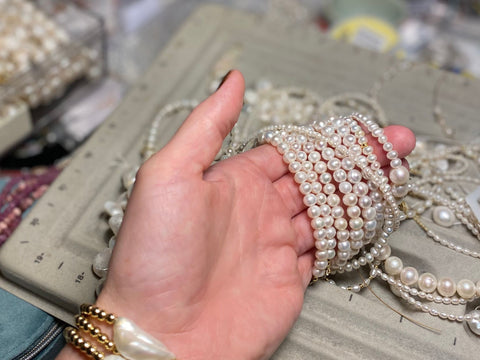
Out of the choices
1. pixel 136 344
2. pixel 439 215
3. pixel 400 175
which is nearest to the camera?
pixel 136 344

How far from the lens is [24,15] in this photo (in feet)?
3.19

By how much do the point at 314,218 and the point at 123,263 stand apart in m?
0.23

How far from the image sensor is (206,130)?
0.52 m

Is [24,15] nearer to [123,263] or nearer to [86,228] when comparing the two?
[86,228]

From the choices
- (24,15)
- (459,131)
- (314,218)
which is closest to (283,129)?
(314,218)

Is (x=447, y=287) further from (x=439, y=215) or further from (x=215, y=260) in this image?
(x=215, y=260)

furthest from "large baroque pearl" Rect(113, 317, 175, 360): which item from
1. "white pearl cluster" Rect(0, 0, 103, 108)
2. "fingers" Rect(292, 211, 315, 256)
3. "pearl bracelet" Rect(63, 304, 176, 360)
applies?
"white pearl cluster" Rect(0, 0, 103, 108)

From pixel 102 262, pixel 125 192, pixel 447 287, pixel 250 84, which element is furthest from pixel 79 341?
pixel 250 84

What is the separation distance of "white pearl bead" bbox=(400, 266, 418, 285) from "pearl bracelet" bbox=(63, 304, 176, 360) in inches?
12.3

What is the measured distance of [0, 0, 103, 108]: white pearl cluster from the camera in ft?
2.88

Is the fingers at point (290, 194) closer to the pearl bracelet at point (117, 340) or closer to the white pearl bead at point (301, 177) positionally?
the white pearl bead at point (301, 177)

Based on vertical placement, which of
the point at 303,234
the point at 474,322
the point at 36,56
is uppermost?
the point at 36,56

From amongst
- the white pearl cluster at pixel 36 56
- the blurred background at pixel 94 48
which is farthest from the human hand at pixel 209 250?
the white pearl cluster at pixel 36 56

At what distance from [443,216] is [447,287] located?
11cm
